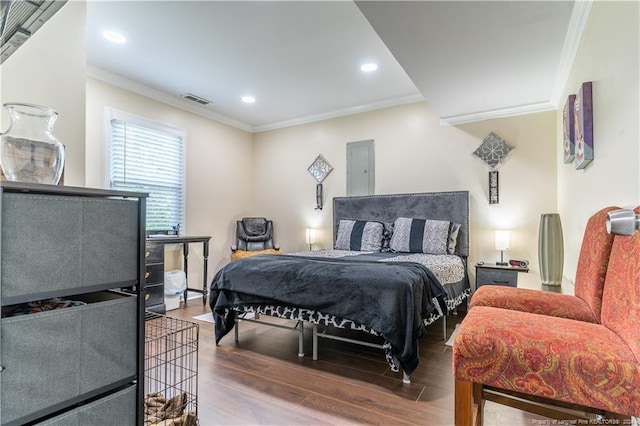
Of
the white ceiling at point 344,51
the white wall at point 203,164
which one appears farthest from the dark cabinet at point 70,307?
the white wall at point 203,164

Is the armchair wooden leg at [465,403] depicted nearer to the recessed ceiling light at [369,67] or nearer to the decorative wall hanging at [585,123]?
the decorative wall hanging at [585,123]

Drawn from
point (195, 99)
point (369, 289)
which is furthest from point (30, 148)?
point (195, 99)

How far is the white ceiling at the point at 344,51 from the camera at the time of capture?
7.23 feet

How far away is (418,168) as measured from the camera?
4520mm

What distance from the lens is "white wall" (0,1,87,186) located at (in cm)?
152

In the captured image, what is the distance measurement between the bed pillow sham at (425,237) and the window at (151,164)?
296 centimetres

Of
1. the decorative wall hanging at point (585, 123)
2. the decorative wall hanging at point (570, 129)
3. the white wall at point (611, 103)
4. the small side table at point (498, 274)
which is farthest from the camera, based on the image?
the small side table at point (498, 274)

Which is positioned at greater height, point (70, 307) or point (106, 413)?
point (70, 307)

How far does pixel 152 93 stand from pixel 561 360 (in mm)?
4775

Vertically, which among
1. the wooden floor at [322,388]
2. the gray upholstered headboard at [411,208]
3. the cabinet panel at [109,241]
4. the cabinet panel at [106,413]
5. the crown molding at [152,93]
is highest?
the crown molding at [152,93]

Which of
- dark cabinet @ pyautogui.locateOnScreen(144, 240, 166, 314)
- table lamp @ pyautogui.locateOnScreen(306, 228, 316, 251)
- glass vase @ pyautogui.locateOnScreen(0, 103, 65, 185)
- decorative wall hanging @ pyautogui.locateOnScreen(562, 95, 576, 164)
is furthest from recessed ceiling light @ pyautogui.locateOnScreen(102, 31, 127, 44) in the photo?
decorative wall hanging @ pyautogui.locateOnScreen(562, 95, 576, 164)

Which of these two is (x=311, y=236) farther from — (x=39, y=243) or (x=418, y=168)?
(x=39, y=243)

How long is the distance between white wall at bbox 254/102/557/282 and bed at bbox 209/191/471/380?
34 centimetres

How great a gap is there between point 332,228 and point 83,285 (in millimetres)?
4300
